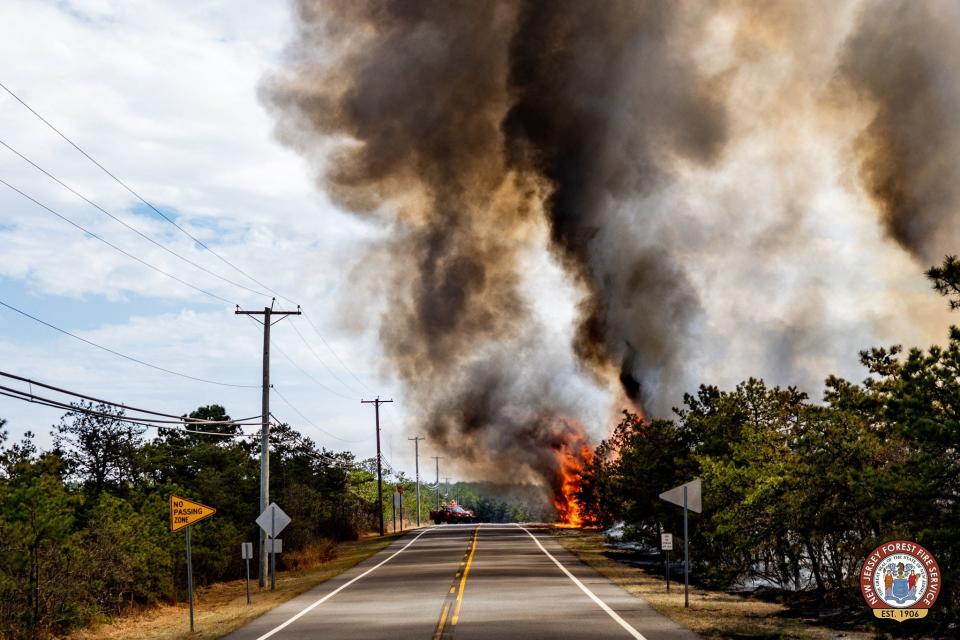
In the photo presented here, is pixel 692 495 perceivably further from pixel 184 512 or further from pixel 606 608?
pixel 184 512

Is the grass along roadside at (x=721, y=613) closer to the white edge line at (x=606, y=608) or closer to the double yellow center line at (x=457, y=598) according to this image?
the white edge line at (x=606, y=608)

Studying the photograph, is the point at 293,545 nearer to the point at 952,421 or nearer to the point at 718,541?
the point at 718,541

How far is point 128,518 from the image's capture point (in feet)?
104

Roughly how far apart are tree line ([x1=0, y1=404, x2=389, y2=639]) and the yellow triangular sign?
220 cm

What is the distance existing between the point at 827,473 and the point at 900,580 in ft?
31.1

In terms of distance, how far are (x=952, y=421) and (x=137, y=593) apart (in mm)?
24757

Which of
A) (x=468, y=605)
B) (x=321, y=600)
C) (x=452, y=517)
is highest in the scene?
(x=468, y=605)

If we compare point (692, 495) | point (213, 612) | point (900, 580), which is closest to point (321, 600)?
point (213, 612)

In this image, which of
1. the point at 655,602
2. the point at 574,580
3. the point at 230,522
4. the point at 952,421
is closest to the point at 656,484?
the point at 574,580

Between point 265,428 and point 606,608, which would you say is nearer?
point 606,608

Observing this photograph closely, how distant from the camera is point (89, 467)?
43375mm

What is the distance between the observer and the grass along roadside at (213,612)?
24.8 meters

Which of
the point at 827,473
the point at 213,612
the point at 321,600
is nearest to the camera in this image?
the point at 827,473

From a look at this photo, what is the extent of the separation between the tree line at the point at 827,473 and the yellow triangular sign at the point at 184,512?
42.2ft
